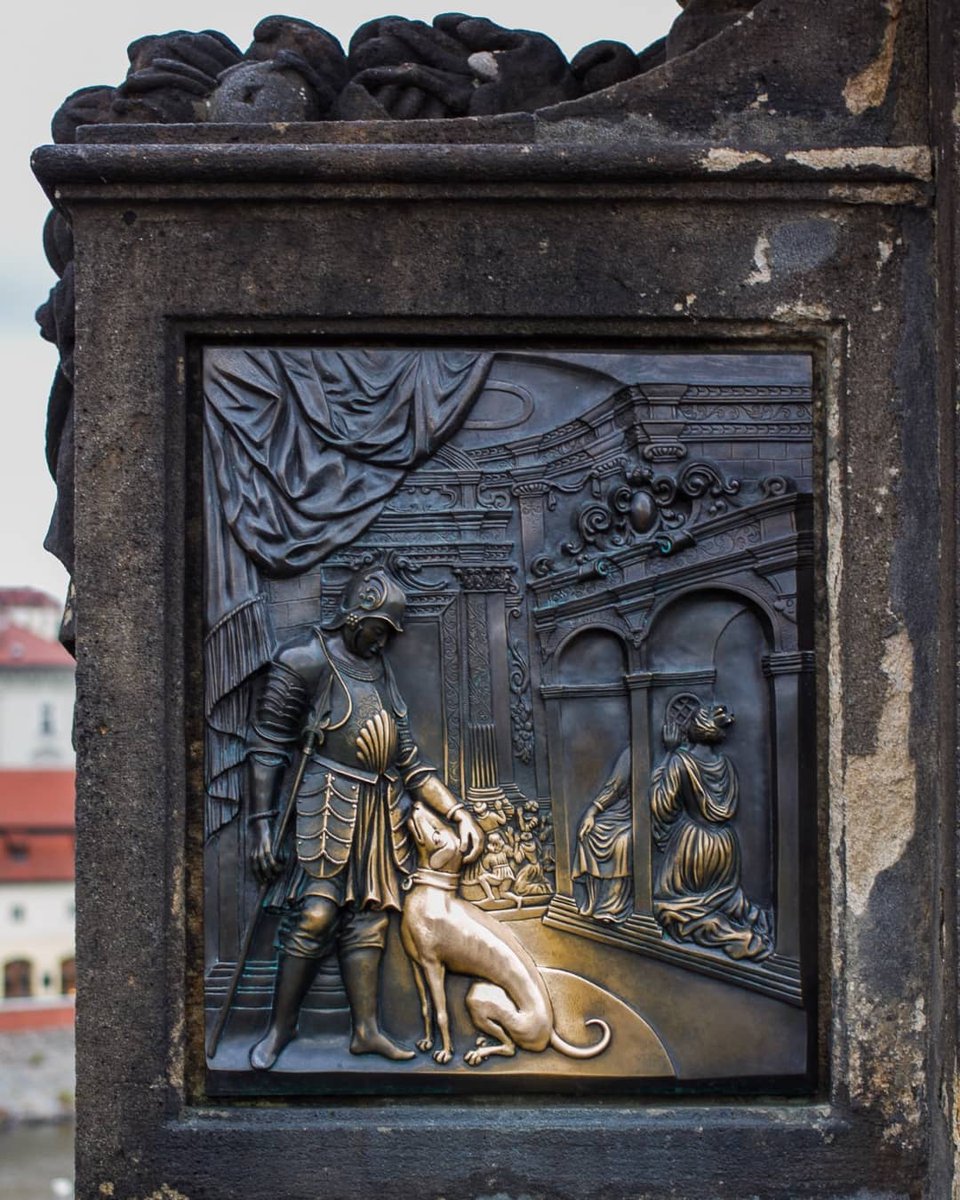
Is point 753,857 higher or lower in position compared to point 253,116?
lower

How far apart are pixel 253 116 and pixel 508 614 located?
178cm

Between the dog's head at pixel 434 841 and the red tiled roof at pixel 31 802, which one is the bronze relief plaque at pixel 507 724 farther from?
the red tiled roof at pixel 31 802

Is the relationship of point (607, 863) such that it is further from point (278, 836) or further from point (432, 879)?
point (278, 836)

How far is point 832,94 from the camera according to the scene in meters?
4.64

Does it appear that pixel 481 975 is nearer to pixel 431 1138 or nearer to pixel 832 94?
pixel 431 1138

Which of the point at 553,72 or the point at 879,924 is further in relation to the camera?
the point at 553,72

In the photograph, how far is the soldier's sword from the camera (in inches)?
179

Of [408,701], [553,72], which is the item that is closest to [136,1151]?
[408,701]

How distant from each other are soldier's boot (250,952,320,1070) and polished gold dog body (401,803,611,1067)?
327mm

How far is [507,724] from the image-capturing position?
4.59 metres

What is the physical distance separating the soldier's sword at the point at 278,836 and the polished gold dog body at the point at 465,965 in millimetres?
379

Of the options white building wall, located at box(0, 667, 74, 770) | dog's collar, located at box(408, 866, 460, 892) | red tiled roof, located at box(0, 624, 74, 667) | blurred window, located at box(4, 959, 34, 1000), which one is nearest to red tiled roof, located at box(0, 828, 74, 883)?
blurred window, located at box(4, 959, 34, 1000)

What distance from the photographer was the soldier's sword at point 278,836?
14.9ft

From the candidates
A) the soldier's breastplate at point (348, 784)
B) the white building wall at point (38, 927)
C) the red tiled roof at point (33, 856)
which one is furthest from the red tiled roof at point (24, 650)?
the soldier's breastplate at point (348, 784)
